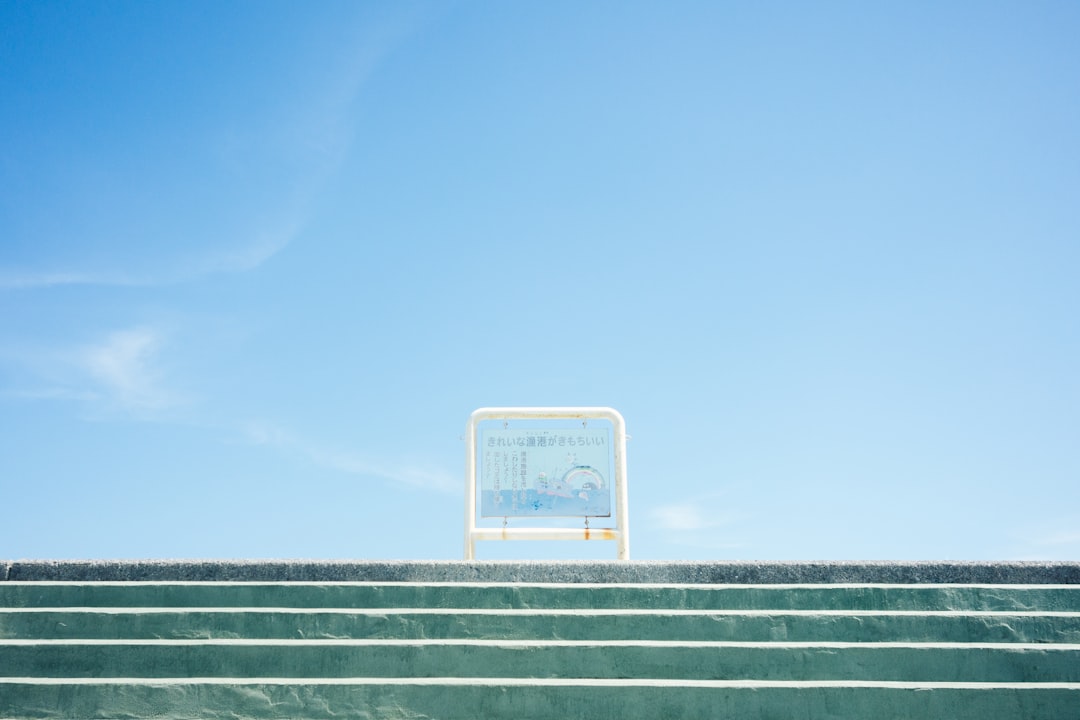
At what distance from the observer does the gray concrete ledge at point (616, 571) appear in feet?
19.9

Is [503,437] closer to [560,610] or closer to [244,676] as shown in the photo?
[560,610]

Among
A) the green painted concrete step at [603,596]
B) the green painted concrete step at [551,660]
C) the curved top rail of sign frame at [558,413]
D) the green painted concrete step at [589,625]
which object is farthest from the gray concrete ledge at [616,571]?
the curved top rail of sign frame at [558,413]

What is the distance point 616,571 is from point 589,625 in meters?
0.67

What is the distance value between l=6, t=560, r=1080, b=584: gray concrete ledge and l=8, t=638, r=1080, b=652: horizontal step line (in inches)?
26.1

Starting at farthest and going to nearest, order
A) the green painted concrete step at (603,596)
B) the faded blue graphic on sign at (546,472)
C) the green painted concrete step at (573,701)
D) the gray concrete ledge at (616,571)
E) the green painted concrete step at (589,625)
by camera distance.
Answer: the faded blue graphic on sign at (546,472)
the gray concrete ledge at (616,571)
the green painted concrete step at (603,596)
the green painted concrete step at (589,625)
the green painted concrete step at (573,701)

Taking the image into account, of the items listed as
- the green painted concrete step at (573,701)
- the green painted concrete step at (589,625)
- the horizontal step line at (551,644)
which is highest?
the green painted concrete step at (589,625)

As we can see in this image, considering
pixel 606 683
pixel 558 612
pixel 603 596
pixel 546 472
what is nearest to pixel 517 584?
pixel 558 612

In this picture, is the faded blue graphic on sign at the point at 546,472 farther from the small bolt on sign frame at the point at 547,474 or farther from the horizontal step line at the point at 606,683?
the horizontal step line at the point at 606,683

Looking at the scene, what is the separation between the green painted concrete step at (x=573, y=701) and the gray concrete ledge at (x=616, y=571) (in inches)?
45.5

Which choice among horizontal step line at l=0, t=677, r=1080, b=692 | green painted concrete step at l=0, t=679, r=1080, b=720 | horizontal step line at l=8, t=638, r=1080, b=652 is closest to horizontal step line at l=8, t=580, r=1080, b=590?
horizontal step line at l=8, t=638, r=1080, b=652

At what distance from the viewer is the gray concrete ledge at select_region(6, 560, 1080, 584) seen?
607 centimetres

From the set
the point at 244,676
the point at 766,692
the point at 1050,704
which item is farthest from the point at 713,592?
the point at 244,676

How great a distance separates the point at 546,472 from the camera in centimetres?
832

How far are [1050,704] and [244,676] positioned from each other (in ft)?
15.3
